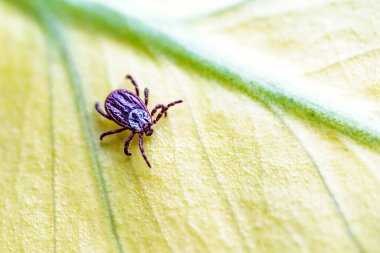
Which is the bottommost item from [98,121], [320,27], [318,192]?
[98,121]

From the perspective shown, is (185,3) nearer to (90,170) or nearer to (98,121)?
(98,121)

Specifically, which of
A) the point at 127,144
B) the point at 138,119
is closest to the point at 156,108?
the point at 138,119

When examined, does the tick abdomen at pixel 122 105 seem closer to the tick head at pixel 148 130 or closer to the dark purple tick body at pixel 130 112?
the dark purple tick body at pixel 130 112

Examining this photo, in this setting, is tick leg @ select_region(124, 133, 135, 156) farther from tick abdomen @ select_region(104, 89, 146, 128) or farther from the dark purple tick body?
tick abdomen @ select_region(104, 89, 146, 128)

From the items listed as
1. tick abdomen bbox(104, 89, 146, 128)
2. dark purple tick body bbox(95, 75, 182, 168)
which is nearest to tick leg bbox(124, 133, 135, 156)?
dark purple tick body bbox(95, 75, 182, 168)

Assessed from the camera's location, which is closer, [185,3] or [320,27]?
[320,27]

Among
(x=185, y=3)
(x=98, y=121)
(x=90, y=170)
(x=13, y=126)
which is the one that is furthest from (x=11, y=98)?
(x=185, y=3)

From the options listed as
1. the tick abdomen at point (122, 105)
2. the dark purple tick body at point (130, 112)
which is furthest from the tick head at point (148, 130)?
the tick abdomen at point (122, 105)
